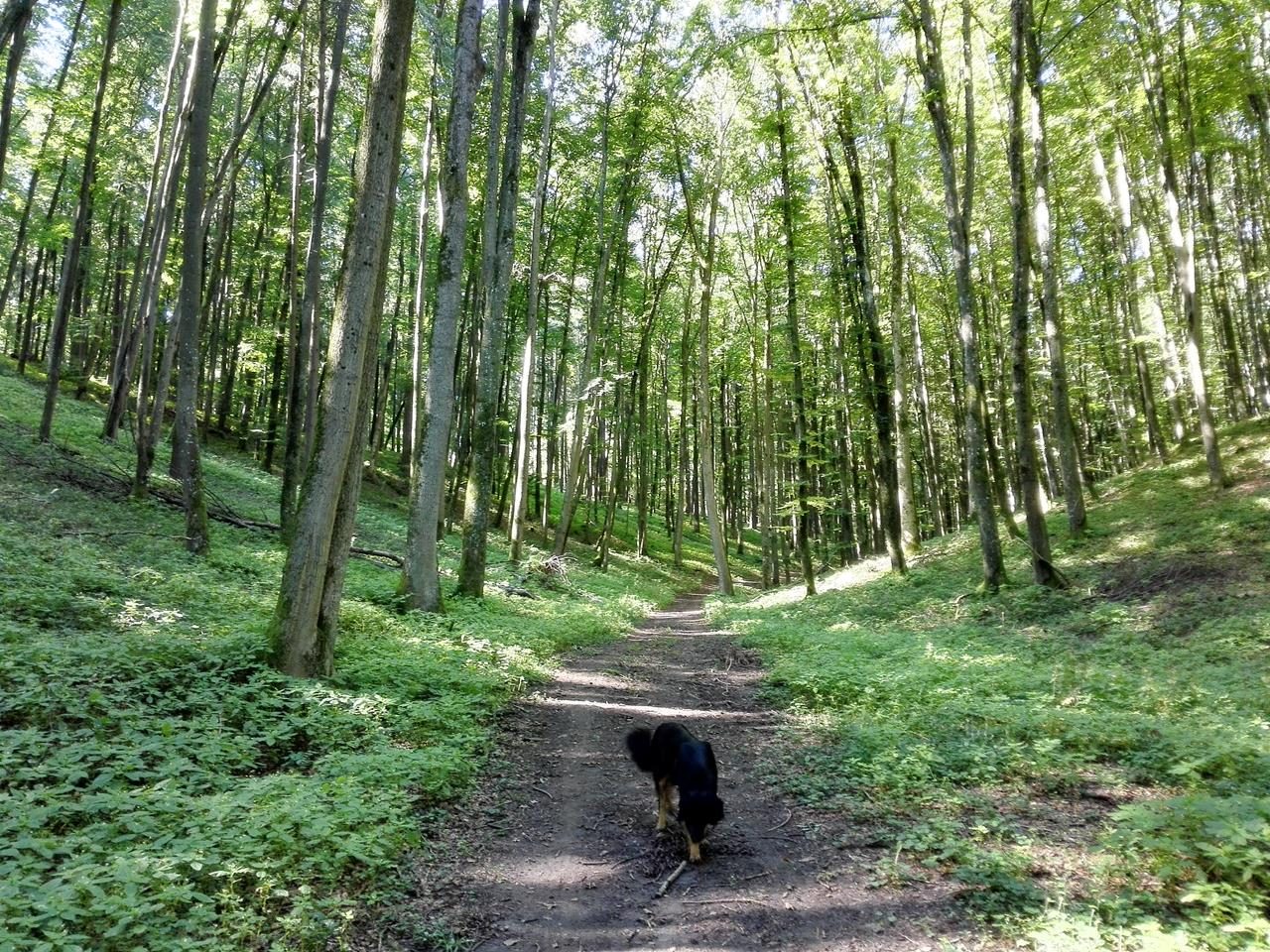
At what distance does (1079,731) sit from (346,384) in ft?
24.6

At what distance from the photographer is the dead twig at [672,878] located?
426 centimetres

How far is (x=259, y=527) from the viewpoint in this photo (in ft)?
52.0

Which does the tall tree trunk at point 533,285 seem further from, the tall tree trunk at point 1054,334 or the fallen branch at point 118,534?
the tall tree trunk at point 1054,334

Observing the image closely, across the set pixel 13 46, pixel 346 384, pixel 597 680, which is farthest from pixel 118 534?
pixel 13 46

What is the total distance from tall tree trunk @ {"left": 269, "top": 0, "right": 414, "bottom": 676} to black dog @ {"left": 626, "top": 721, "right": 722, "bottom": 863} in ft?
12.3

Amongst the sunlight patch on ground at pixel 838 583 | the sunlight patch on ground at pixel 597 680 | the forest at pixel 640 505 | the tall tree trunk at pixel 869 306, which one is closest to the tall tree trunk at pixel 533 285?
the forest at pixel 640 505

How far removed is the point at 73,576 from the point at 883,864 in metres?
10.1

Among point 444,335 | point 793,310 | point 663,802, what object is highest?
point 793,310

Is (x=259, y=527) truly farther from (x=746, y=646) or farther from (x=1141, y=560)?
(x=1141, y=560)

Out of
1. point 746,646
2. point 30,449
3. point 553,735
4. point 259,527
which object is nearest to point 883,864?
point 553,735

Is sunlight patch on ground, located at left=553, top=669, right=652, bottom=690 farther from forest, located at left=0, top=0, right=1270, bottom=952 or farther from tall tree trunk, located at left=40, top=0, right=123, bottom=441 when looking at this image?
tall tree trunk, located at left=40, top=0, right=123, bottom=441

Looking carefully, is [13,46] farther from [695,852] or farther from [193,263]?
[695,852]

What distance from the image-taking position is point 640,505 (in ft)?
103

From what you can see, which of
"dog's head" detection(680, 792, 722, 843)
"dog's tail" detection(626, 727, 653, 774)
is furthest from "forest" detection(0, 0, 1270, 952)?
"dog's tail" detection(626, 727, 653, 774)
